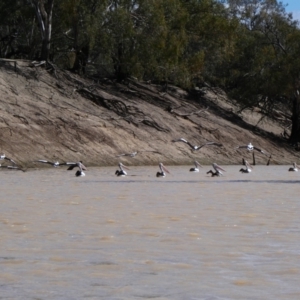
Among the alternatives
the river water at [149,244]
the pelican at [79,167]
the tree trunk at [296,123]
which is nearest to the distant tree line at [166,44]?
the tree trunk at [296,123]

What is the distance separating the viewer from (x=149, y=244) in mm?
12219

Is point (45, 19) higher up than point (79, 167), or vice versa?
point (45, 19)

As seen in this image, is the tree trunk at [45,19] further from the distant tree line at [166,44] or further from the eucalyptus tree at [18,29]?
the eucalyptus tree at [18,29]

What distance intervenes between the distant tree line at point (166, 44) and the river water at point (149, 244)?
20.0 metres

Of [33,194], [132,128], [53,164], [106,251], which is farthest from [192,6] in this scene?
[106,251]

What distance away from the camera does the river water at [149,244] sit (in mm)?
9367

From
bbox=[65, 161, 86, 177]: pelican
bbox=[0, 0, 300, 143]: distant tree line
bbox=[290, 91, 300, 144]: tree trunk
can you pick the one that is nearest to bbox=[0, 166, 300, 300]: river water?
bbox=[65, 161, 86, 177]: pelican

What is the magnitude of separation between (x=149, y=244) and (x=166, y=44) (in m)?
30.9

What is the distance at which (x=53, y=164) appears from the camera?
33125 mm

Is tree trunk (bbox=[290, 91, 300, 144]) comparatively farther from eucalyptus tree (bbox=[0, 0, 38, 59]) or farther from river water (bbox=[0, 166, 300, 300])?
river water (bbox=[0, 166, 300, 300])

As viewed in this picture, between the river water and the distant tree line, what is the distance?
1997cm

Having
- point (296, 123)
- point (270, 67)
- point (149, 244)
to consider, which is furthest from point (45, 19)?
point (149, 244)

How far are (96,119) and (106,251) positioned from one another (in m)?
27.9

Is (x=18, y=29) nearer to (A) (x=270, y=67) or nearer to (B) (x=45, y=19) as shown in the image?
(B) (x=45, y=19)
